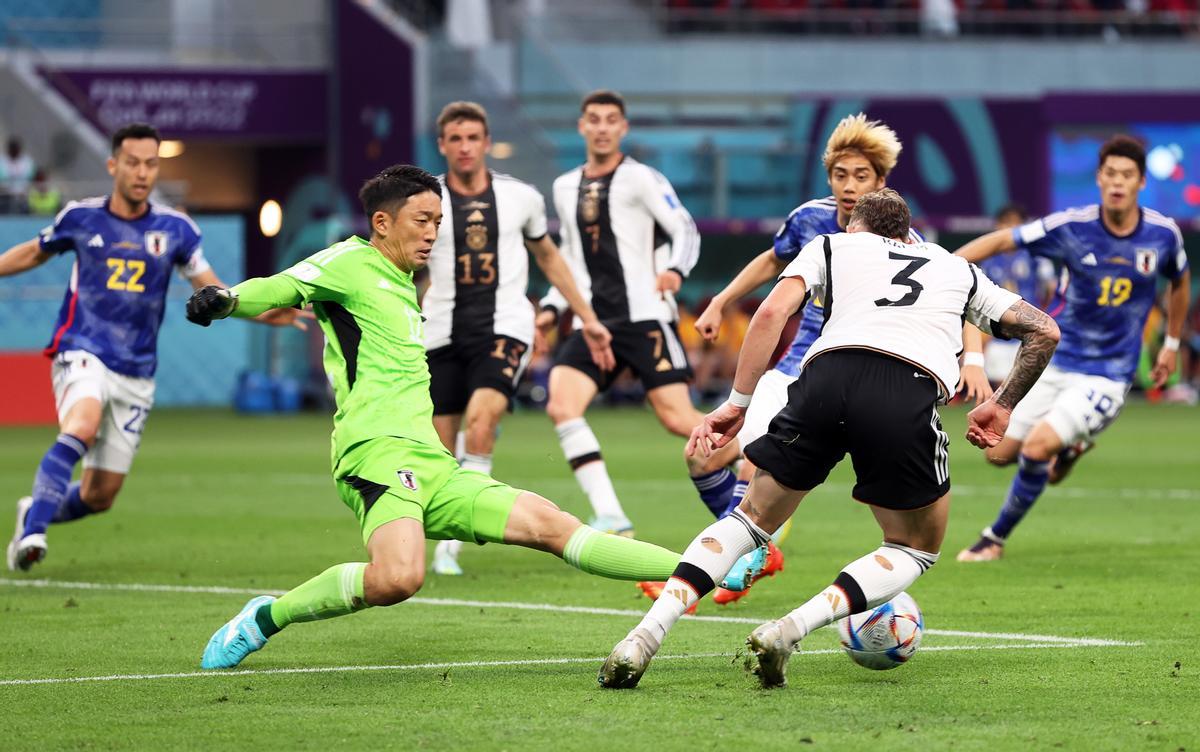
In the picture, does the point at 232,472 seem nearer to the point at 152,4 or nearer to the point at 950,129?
the point at 950,129

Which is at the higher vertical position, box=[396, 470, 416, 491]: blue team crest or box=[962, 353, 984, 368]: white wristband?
box=[962, 353, 984, 368]: white wristband

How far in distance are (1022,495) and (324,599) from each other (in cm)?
546

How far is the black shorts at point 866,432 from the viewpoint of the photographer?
652 centimetres

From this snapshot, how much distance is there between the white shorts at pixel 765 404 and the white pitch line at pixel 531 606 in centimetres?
109

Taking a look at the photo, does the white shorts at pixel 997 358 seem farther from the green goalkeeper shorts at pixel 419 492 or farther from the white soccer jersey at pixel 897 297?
the green goalkeeper shorts at pixel 419 492

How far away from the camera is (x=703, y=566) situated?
666 cm

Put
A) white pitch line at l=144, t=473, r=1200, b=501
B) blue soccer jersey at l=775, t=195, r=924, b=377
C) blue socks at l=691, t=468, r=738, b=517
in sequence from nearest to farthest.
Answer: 1. blue soccer jersey at l=775, t=195, r=924, b=377
2. blue socks at l=691, t=468, r=738, b=517
3. white pitch line at l=144, t=473, r=1200, b=501

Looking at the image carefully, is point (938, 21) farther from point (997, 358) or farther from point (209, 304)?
point (209, 304)

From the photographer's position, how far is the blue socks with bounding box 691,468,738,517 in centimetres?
1005

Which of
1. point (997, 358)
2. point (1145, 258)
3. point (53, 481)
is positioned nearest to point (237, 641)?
point (53, 481)

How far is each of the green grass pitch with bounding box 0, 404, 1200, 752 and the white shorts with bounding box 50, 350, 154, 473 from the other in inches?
26.0

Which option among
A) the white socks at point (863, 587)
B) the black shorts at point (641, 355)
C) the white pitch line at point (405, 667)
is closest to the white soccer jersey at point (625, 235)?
the black shorts at point (641, 355)

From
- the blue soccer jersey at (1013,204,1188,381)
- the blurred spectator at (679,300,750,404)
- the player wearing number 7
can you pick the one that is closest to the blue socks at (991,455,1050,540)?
the player wearing number 7

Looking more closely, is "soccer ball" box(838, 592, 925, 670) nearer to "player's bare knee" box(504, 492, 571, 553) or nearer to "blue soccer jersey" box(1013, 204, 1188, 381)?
"player's bare knee" box(504, 492, 571, 553)
